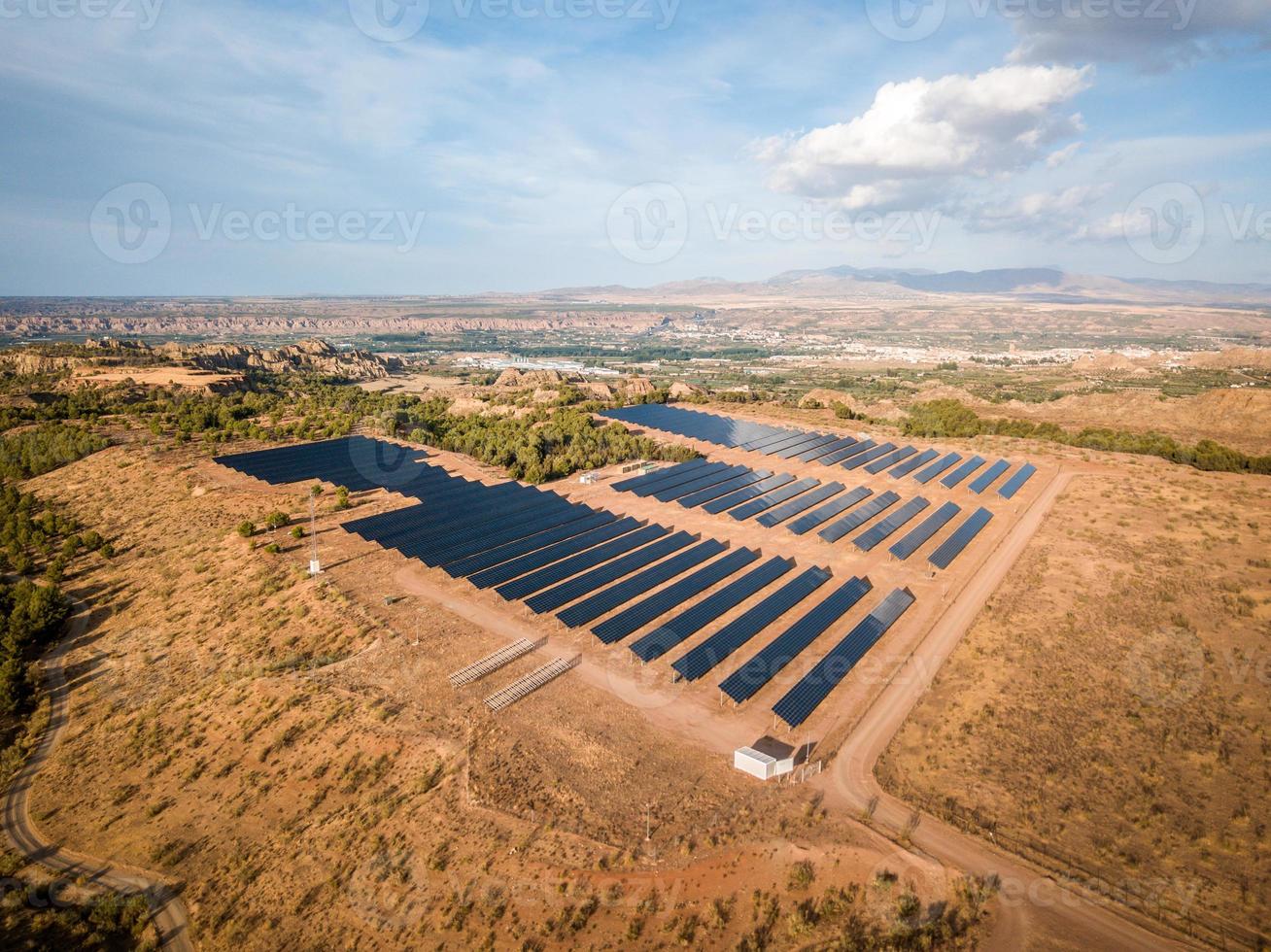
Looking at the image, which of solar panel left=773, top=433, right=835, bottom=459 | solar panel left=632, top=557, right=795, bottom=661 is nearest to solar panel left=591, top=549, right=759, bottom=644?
solar panel left=632, top=557, right=795, bottom=661

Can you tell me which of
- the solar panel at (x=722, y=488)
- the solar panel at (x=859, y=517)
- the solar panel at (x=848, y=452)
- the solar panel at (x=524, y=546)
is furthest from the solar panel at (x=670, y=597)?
the solar panel at (x=848, y=452)

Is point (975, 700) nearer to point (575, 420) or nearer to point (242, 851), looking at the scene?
point (242, 851)

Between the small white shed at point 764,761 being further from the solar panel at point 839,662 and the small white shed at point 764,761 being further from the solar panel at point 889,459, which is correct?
the solar panel at point 889,459

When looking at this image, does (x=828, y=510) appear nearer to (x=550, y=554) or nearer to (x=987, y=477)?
(x=987, y=477)

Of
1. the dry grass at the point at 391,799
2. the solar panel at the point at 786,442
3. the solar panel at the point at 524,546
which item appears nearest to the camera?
the dry grass at the point at 391,799

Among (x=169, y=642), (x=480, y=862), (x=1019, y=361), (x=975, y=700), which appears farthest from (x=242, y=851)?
(x=1019, y=361)

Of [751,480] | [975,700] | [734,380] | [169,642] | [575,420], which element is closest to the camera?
[975,700]
